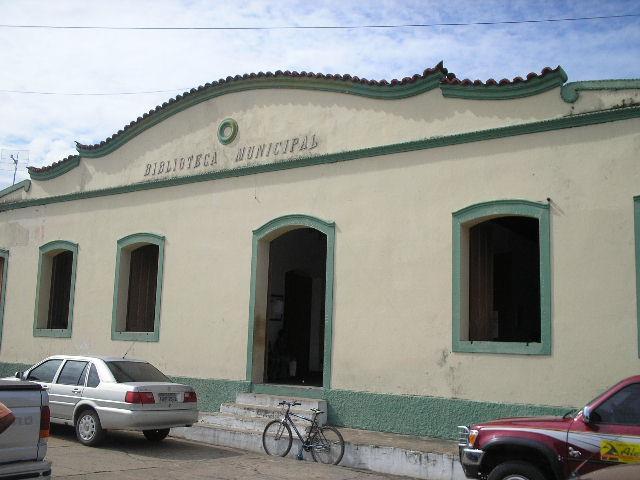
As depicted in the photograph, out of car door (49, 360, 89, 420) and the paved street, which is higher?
car door (49, 360, 89, 420)

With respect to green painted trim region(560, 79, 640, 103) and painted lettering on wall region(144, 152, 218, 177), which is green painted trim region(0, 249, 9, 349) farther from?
green painted trim region(560, 79, 640, 103)

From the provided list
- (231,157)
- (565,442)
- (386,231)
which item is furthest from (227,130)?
(565,442)

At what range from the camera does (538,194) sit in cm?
1067

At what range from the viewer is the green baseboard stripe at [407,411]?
1050 cm

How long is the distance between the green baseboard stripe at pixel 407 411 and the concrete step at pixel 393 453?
7.5 inches

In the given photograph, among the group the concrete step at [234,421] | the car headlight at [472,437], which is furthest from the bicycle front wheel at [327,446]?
the car headlight at [472,437]

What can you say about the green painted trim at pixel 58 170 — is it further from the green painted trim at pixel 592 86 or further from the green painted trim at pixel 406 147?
the green painted trim at pixel 592 86

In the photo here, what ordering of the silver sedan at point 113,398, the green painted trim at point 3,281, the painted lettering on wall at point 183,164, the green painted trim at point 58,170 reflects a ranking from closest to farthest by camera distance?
the silver sedan at point 113,398 < the painted lettering on wall at point 183,164 < the green painted trim at point 58,170 < the green painted trim at point 3,281

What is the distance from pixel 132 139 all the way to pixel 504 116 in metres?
9.15

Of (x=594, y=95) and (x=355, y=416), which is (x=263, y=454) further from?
(x=594, y=95)

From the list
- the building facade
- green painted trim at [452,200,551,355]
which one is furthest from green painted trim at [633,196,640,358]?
green painted trim at [452,200,551,355]

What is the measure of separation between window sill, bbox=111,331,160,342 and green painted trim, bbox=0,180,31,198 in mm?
5602

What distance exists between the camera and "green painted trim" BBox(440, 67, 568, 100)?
1067cm

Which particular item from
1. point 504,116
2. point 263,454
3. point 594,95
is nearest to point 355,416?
point 263,454
